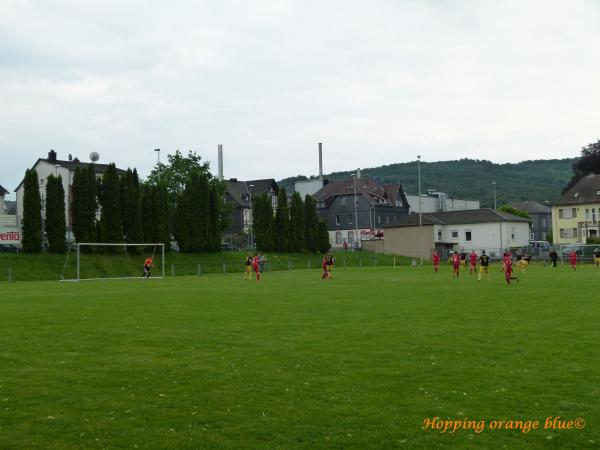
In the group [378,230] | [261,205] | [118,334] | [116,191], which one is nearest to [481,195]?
[378,230]

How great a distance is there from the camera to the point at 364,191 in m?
114

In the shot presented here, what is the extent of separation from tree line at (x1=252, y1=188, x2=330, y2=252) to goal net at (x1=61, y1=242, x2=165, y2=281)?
1843cm

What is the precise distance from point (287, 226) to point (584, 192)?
42887 millimetres

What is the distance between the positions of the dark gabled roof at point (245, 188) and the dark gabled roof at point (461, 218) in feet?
101

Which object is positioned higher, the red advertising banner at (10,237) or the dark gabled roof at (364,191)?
the dark gabled roof at (364,191)

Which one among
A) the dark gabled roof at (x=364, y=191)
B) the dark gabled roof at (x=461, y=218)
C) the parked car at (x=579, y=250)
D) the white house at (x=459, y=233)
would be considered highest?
the dark gabled roof at (x=364, y=191)

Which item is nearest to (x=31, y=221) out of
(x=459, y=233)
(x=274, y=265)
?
(x=274, y=265)

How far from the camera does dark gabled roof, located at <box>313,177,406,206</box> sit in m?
115

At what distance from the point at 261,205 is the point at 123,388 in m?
72.9

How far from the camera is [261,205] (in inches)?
3258

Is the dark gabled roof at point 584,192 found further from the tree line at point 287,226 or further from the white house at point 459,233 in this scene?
the tree line at point 287,226

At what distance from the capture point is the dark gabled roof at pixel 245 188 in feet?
385

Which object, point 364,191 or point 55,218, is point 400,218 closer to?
point 364,191

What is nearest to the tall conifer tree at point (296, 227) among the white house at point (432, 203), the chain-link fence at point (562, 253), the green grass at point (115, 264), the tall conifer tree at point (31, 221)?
the green grass at point (115, 264)
